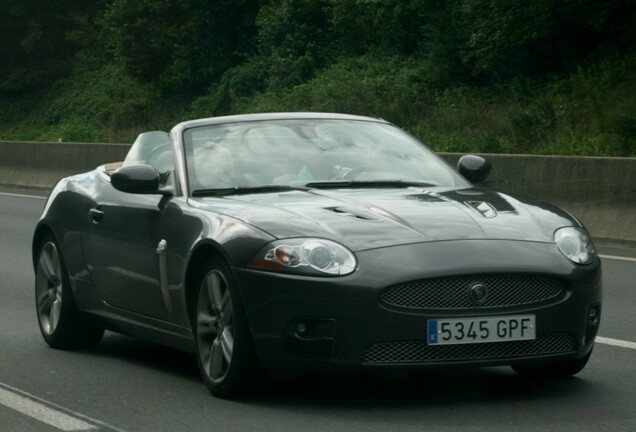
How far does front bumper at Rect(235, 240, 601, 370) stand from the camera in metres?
6.86

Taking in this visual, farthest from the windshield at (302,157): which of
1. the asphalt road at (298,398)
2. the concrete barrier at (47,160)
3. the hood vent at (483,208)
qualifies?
the concrete barrier at (47,160)

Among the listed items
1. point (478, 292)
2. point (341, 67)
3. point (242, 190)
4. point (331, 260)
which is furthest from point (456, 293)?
point (341, 67)

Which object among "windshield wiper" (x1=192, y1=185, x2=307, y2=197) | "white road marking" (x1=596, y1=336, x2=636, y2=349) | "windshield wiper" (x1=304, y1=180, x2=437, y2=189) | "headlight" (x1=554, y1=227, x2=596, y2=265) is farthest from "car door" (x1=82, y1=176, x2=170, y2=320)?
"white road marking" (x1=596, y1=336, x2=636, y2=349)

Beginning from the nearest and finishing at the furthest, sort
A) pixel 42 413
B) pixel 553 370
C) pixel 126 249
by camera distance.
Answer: pixel 42 413 → pixel 553 370 → pixel 126 249

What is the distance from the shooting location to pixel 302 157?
27.5 ft

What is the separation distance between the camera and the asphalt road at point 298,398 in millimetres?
A: 6773

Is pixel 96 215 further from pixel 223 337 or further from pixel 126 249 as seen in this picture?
pixel 223 337

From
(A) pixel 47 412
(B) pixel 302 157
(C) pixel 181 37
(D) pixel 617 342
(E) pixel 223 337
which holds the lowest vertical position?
(C) pixel 181 37

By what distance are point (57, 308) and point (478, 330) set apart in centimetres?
348

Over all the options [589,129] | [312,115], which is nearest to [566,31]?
[589,129]

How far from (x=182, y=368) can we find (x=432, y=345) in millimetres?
2136

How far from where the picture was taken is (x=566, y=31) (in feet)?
98.0

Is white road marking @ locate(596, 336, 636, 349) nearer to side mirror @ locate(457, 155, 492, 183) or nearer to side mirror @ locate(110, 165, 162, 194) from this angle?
side mirror @ locate(457, 155, 492, 183)

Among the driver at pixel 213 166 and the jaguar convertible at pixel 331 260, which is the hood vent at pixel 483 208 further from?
the driver at pixel 213 166
